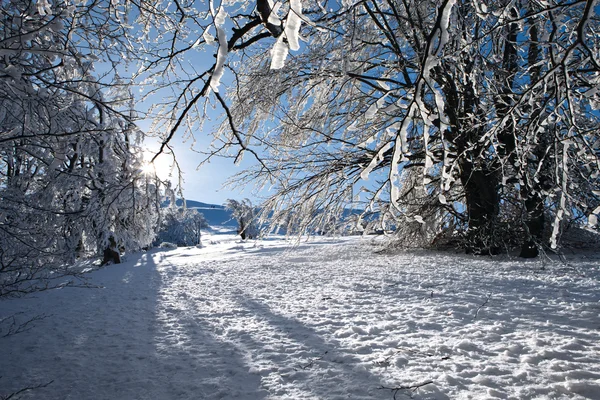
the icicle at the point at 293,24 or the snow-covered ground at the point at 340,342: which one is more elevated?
the icicle at the point at 293,24

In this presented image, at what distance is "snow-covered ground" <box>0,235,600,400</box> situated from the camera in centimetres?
177

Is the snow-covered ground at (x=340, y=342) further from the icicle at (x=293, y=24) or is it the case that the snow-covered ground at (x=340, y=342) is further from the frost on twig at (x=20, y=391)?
the icicle at (x=293, y=24)

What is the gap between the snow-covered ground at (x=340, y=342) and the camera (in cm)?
177

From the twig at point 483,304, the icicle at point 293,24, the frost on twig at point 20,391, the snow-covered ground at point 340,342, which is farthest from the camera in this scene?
the twig at point 483,304

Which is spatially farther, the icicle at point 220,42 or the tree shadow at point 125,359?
the tree shadow at point 125,359

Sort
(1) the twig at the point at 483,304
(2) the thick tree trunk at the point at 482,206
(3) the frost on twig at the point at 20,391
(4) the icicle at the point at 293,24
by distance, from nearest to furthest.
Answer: (4) the icicle at the point at 293,24, (3) the frost on twig at the point at 20,391, (1) the twig at the point at 483,304, (2) the thick tree trunk at the point at 482,206

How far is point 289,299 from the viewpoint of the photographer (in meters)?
3.85

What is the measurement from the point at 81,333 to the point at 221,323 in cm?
138

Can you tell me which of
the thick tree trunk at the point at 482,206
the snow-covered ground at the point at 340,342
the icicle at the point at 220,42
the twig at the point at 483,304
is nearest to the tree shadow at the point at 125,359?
the snow-covered ground at the point at 340,342

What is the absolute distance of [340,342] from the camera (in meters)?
2.39

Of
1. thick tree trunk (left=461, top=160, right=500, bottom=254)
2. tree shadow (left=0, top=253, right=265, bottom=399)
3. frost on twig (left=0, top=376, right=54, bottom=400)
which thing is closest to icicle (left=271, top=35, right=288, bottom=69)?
tree shadow (left=0, top=253, right=265, bottom=399)

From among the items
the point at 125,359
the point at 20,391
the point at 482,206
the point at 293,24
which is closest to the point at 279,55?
the point at 293,24

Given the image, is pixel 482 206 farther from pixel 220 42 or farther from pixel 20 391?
pixel 20 391

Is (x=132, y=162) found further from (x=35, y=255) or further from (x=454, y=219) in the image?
(x=454, y=219)
